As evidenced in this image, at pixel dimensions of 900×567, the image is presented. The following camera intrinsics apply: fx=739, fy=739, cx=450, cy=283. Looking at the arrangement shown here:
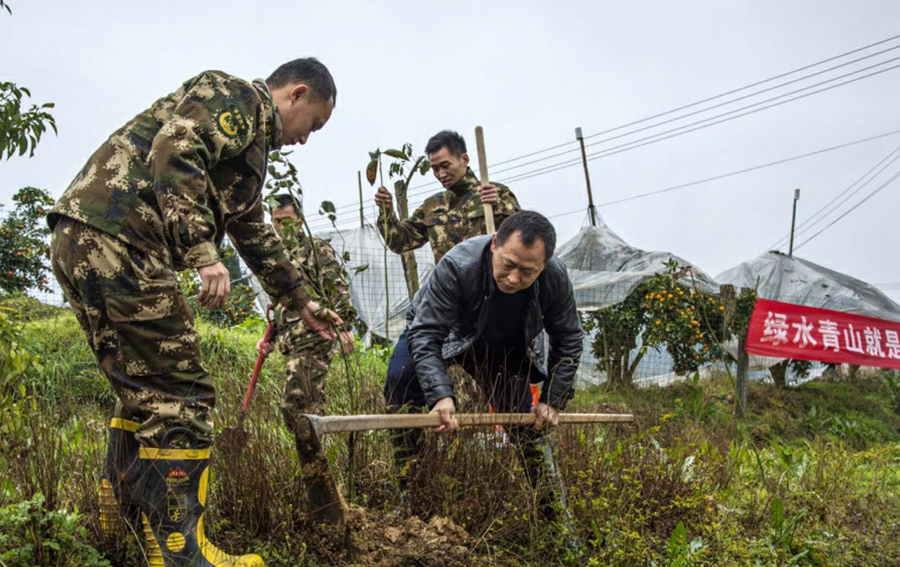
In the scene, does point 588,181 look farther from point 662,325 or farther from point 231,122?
point 231,122

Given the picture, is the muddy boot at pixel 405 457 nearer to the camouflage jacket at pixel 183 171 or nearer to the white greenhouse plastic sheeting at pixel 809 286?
the camouflage jacket at pixel 183 171

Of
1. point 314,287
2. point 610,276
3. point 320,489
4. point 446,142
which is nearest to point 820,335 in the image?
point 610,276

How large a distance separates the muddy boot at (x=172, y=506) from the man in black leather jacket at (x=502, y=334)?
964 millimetres

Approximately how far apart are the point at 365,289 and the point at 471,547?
6.47m

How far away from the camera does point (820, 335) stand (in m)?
9.71

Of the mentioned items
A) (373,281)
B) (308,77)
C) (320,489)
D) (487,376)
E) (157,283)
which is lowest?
(320,489)

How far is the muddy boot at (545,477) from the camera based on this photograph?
3.01 metres

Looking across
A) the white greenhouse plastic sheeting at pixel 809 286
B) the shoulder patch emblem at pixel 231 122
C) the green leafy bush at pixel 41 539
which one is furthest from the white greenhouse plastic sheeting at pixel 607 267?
the green leafy bush at pixel 41 539

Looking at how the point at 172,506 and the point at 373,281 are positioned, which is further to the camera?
the point at 373,281

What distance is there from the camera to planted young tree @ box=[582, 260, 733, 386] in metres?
9.20

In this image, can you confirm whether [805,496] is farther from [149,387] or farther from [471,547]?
[149,387]

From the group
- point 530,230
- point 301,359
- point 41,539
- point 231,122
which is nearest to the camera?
point 41,539

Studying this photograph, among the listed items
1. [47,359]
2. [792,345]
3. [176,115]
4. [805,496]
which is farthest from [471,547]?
[792,345]

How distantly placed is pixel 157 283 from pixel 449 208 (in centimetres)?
329
